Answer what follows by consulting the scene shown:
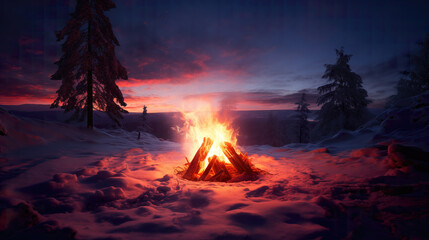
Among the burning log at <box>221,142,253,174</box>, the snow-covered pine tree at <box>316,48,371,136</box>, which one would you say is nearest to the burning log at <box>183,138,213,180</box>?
the burning log at <box>221,142,253,174</box>

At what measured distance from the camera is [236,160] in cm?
568

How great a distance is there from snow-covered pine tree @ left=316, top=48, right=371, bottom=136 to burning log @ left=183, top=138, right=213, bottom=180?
1849 cm

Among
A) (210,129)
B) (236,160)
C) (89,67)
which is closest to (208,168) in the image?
(236,160)

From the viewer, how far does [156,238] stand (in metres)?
2.19

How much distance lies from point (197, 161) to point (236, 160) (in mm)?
1274

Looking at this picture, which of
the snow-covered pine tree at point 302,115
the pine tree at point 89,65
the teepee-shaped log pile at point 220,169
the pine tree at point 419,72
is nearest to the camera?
the teepee-shaped log pile at point 220,169

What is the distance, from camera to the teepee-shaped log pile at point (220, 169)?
5.16 meters

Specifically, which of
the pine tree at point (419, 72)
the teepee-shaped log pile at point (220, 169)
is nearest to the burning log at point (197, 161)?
the teepee-shaped log pile at point (220, 169)

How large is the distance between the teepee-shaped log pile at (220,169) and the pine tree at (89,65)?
33.9 feet

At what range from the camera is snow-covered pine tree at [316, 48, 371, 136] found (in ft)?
60.7

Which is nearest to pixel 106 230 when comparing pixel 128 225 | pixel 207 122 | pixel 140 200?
pixel 128 225

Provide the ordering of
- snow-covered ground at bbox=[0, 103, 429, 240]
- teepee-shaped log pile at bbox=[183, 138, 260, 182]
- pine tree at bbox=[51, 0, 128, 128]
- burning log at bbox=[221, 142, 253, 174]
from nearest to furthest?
1. snow-covered ground at bbox=[0, 103, 429, 240]
2. teepee-shaped log pile at bbox=[183, 138, 260, 182]
3. burning log at bbox=[221, 142, 253, 174]
4. pine tree at bbox=[51, 0, 128, 128]

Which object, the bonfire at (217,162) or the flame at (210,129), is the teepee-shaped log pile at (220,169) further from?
the flame at (210,129)

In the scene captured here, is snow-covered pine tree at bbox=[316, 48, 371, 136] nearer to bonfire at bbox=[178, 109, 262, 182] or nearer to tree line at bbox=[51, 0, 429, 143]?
tree line at bbox=[51, 0, 429, 143]
